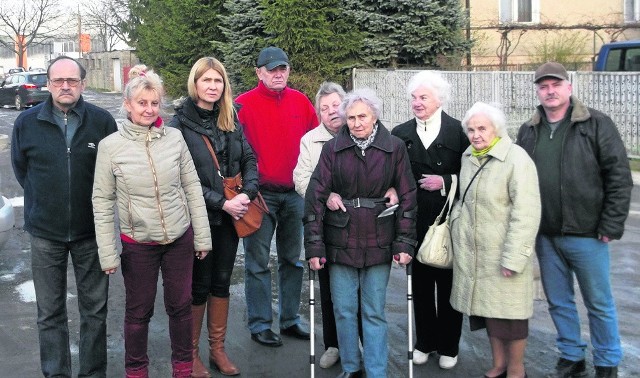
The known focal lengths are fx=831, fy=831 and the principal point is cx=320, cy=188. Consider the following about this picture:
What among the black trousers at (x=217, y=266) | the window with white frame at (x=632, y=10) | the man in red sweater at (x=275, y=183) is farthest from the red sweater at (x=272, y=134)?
the window with white frame at (x=632, y=10)

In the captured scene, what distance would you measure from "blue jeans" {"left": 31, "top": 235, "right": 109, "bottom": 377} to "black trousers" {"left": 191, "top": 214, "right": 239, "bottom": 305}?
1.97ft

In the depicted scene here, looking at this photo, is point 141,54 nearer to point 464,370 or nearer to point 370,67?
point 370,67

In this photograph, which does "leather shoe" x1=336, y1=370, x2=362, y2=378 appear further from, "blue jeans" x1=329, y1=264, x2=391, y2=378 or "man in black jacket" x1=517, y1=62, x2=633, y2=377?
"man in black jacket" x1=517, y1=62, x2=633, y2=377

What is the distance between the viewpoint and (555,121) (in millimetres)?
5141

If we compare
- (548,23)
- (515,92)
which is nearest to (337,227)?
(515,92)

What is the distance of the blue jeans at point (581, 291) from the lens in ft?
16.7

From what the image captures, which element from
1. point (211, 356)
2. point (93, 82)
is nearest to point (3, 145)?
point (211, 356)

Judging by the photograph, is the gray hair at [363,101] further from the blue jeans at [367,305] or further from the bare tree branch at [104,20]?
the bare tree branch at [104,20]

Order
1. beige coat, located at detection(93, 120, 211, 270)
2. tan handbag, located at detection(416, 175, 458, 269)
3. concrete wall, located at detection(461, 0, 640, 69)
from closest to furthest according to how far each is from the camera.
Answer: beige coat, located at detection(93, 120, 211, 270), tan handbag, located at detection(416, 175, 458, 269), concrete wall, located at detection(461, 0, 640, 69)

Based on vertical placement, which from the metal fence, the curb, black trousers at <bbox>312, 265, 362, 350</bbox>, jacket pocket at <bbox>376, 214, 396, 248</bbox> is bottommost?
black trousers at <bbox>312, 265, 362, 350</bbox>

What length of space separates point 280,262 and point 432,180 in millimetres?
1513

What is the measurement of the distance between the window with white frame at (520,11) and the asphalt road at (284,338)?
1933cm

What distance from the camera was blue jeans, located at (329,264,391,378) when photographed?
5.16 m

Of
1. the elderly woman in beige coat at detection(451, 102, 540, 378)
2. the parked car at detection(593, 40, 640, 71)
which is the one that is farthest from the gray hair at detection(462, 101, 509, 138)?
the parked car at detection(593, 40, 640, 71)
